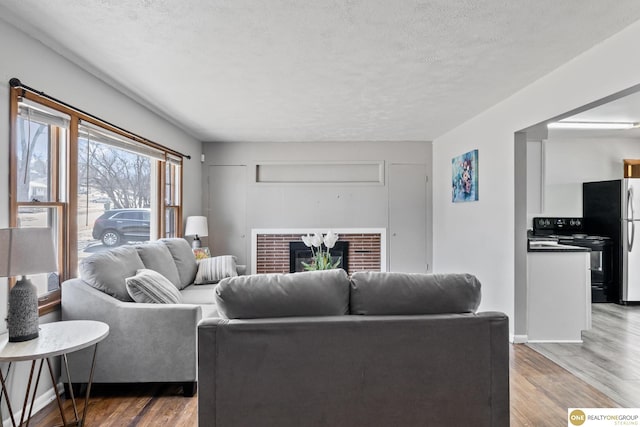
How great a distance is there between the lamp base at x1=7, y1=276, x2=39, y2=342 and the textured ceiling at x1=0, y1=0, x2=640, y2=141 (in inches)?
59.0

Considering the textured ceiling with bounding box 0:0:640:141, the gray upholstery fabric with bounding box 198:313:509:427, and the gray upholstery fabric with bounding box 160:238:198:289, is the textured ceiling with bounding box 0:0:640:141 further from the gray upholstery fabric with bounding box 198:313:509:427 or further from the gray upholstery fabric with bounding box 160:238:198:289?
the gray upholstery fabric with bounding box 198:313:509:427

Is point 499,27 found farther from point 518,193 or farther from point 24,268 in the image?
point 24,268

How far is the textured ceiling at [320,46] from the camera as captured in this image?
2033 millimetres

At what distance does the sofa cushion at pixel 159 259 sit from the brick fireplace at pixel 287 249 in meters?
2.09

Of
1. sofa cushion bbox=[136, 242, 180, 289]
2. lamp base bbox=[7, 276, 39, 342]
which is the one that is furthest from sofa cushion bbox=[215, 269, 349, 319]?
sofa cushion bbox=[136, 242, 180, 289]

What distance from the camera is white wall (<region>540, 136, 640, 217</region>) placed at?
558 centimetres

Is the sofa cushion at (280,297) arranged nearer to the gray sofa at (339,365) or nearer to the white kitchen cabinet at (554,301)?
the gray sofa at (339,365)

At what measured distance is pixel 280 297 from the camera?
179 centimetres

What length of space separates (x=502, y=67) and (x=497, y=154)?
121 cm

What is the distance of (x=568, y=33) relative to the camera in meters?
2.32

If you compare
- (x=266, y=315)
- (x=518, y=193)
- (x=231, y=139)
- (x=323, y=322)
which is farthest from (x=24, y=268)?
(x=231, y=139)

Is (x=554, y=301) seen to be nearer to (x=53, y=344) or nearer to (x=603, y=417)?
(x=603, y=417)

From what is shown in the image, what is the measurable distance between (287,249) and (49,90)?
154 inches

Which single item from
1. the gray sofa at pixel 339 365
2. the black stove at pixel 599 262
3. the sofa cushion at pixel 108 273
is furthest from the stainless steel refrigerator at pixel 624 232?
Answer: the sofa cushion at pixel 108 273
